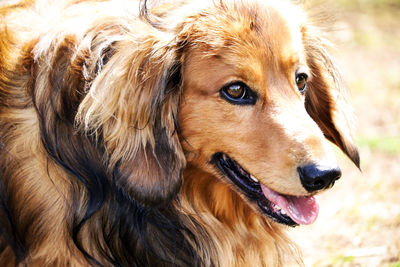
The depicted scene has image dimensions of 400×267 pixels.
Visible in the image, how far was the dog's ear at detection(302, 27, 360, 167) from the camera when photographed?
363cm

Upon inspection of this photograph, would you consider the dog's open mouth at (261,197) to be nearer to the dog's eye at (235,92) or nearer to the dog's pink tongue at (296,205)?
the dog's pink tongue at (296,205)

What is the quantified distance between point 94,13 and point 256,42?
887 millimetres

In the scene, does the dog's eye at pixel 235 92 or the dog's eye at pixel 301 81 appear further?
the dog's eye at pixel 301 81

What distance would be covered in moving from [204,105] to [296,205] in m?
0.70

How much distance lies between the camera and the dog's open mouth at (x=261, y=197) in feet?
10.1

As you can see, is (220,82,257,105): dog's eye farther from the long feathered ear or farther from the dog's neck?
the dog's neck

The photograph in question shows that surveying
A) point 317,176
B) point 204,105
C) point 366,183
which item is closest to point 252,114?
point 204,105

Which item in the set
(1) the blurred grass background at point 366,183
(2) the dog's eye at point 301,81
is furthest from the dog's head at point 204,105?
(1) the blurred grass background at point 366,183

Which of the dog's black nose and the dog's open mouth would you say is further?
the dog's open mouth

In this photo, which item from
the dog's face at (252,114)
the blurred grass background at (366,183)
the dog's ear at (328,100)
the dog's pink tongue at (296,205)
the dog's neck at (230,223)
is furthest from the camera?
the blurred grass background at (366,183)

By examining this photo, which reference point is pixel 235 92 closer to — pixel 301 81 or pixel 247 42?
pixel 247 42

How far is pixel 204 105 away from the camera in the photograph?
3.01 metres

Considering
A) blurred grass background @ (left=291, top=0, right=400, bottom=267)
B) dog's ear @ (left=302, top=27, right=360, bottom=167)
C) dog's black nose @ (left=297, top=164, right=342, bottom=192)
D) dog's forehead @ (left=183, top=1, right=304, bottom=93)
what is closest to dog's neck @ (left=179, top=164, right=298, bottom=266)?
dog's black nose @ (left=297, top=164, right=342, bottom=192)

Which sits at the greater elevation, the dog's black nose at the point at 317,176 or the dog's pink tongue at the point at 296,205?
the dog's black nose at the point at 317,176
